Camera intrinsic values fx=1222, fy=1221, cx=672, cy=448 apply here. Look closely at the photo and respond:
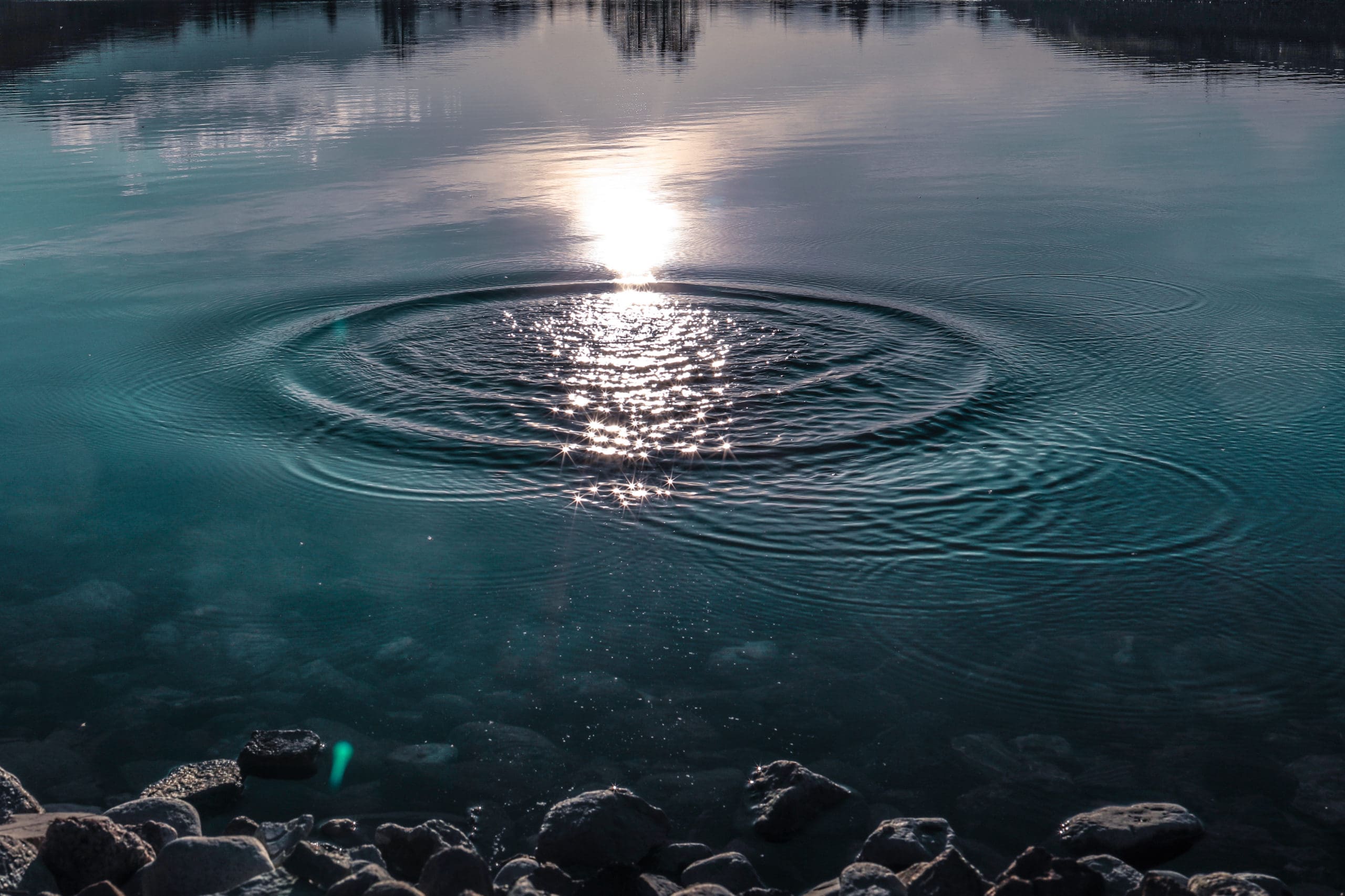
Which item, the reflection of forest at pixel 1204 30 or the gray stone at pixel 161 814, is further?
the reflection of forest at pixel 1204 30

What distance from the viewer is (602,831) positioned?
4047mm

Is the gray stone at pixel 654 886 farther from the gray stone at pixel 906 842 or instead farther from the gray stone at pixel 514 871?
the gray stone at pixel 906 842

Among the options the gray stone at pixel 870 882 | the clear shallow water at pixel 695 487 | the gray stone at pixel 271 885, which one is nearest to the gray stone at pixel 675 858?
the clear shallow water at pixel 695 487

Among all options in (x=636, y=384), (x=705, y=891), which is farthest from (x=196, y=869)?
(x=636, y=384)

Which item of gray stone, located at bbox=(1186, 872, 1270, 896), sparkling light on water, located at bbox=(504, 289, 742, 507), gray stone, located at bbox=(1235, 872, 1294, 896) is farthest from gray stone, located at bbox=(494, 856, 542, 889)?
sparkling light on water, located at bbox=(504, 289, 742, 507)

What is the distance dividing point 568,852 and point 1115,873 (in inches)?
69.1

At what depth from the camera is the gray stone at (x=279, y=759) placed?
15.2 ft

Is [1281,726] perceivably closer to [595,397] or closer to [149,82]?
[595,397]

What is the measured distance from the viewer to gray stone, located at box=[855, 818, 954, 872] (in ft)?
13.2

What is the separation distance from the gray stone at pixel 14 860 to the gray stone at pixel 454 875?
1195 millimetres

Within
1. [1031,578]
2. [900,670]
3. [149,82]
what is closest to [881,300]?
[1031,578]

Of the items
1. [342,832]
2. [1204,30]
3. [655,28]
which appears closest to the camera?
[342,832]

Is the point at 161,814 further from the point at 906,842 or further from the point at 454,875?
the point at 906,842

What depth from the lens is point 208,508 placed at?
7.02 metres
